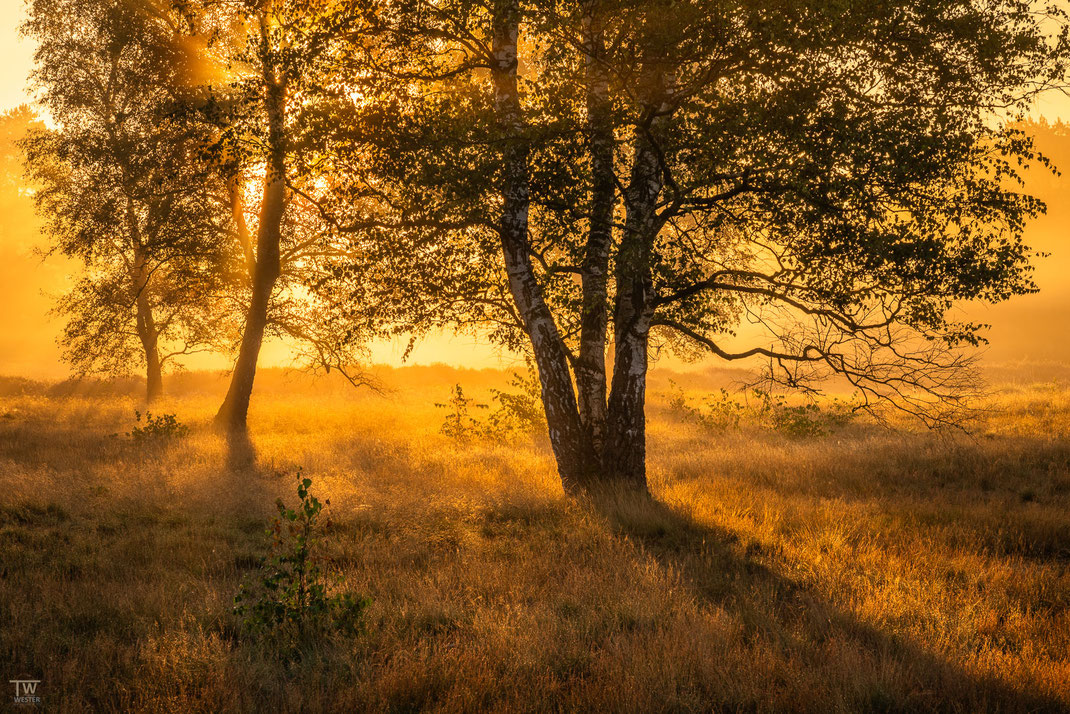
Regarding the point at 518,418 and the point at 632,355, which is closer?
the point at 632,355

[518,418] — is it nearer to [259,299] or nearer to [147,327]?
[259,299]

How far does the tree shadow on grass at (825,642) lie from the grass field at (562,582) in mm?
22

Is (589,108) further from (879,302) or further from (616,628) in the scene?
(616,628)

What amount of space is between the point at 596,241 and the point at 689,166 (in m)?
2.16

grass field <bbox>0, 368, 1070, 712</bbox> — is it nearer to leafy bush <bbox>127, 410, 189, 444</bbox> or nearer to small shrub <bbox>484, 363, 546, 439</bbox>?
leafy bush <bbox>127, 410, 189, 444</bbox>

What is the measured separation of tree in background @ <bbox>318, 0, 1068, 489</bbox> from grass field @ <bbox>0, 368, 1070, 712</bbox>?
1845 mm

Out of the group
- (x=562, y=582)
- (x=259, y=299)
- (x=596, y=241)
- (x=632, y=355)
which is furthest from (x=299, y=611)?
(x=259, y=299)

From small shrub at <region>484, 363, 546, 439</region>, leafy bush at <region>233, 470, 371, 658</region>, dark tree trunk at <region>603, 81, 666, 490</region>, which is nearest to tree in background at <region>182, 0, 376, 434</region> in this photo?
small shrub at <region>484, 363, 546, 439</region>

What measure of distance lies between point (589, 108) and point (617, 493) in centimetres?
526

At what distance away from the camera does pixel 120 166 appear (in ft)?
51.6

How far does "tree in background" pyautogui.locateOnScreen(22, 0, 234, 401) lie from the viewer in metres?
15.0

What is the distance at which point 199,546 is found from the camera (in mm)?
7316

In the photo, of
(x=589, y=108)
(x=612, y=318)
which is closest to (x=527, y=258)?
(x=612, y=318)

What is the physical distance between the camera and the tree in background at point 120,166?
15.0m
